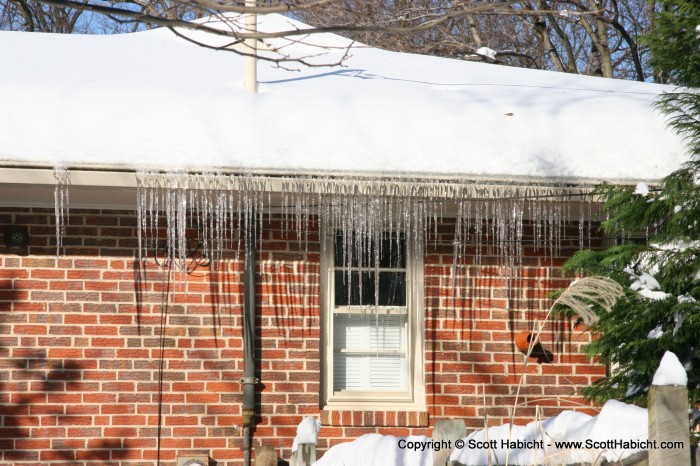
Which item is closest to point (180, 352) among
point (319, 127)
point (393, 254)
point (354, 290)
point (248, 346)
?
point (248, 346)

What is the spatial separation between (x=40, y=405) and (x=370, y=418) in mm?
2327

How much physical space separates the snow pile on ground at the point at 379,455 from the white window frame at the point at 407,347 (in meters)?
2.26

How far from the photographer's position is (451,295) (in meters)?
6.05

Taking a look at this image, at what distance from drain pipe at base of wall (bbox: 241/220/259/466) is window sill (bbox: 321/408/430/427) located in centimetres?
54

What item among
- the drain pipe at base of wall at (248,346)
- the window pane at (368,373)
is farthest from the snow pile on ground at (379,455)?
the window pane at (368,373)

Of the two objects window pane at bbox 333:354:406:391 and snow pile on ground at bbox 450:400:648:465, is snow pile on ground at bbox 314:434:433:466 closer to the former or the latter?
snow pile on ground at bbox 450:400:648:465

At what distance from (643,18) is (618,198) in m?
14.6

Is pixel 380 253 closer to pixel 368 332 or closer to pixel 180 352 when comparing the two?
pixel 368 332

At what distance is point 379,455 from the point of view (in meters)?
3.57

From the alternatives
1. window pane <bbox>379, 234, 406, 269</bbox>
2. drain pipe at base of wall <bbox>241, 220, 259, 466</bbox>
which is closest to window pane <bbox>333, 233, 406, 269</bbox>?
window pane <bbox>379, 234, 406, 269</bbox>

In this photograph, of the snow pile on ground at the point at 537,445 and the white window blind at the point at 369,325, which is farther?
the white window blind at the point at 369,325

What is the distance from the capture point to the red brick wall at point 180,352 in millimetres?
5664

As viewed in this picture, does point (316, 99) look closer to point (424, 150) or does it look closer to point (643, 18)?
point (424, 150)

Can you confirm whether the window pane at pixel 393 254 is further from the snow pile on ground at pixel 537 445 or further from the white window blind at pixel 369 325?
the snow pile on ground at pixel 537 445
